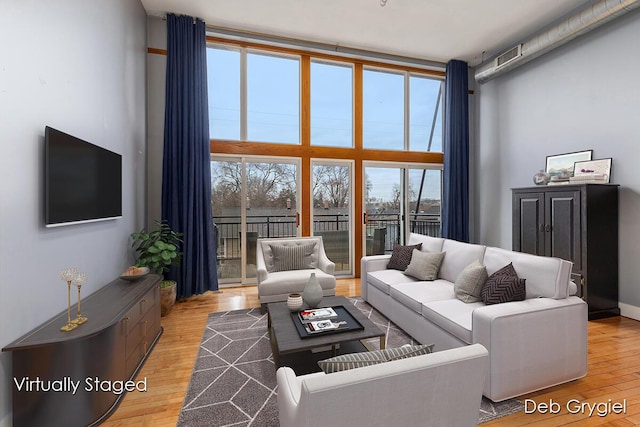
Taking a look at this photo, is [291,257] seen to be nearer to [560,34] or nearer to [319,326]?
[319,326]

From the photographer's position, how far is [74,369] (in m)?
1.64

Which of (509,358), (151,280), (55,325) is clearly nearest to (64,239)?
(55,325)

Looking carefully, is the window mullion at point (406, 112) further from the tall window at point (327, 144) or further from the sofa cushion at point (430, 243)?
the sofa cushion at point (430, 243)

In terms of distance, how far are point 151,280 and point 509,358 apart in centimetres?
300

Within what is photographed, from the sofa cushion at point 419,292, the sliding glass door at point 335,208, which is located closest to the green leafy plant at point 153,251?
the sliding glass door at point 335,208

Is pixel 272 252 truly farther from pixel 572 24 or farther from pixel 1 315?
pixel 572 24

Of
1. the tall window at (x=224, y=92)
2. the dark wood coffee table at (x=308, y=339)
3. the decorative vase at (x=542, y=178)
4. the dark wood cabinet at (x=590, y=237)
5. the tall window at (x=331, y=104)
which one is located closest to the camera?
the dark wood coffee table at (x=308, y=339)

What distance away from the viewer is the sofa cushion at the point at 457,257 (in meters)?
2.88

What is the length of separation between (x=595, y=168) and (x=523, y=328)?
9.68 feet

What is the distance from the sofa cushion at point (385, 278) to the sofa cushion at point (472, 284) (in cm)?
72

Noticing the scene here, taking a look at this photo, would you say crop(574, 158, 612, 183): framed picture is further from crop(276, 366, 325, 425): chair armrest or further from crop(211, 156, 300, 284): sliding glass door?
crop(276, 366, 325, 425): chair armrest

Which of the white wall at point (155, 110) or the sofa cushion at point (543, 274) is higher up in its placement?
the white wall at point (155, 110)

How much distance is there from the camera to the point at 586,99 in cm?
371

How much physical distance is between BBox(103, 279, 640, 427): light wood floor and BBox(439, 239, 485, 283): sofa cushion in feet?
3.75
